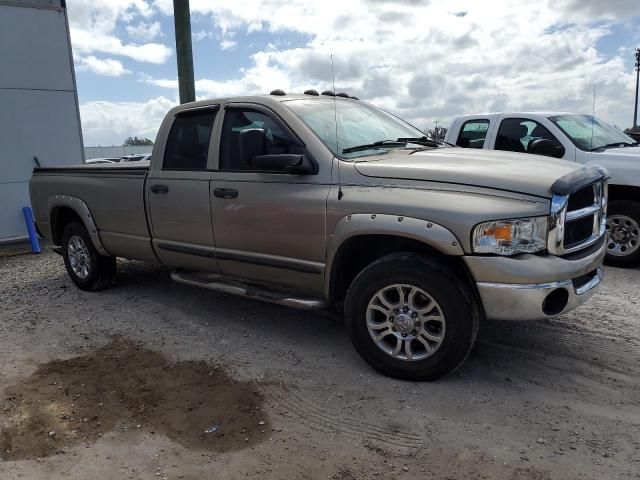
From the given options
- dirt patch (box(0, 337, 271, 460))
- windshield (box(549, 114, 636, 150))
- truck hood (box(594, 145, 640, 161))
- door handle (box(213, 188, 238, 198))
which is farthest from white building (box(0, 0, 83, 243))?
truck hood (box(594, 145, 640, 161))

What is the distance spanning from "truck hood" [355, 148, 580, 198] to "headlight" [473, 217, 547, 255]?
0.63 feet

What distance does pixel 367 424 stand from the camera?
3.20 metres

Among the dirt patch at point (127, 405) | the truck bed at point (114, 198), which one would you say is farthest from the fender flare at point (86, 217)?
the dirt patch at point (127, 405)

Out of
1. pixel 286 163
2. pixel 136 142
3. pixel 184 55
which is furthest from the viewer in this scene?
pixel 136 142

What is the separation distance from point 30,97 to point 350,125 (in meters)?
7.38

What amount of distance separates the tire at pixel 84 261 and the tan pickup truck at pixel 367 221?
0.89 meters

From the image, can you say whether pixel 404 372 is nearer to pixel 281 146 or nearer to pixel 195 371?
pixel 195 371

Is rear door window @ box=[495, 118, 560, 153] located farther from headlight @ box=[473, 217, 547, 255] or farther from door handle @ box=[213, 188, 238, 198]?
door handle @ box=[213, 188, 238, 198]

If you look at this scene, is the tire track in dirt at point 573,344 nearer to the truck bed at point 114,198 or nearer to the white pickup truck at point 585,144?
the white pickup truck at point 585,144

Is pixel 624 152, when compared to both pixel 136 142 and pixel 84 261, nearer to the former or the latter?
pixel 84 261

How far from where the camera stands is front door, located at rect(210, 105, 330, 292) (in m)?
3.97

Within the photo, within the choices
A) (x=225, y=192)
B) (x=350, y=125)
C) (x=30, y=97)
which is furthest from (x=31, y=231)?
(x=350, y=125)

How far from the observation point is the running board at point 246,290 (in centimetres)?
404

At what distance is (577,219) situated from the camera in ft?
11.7
